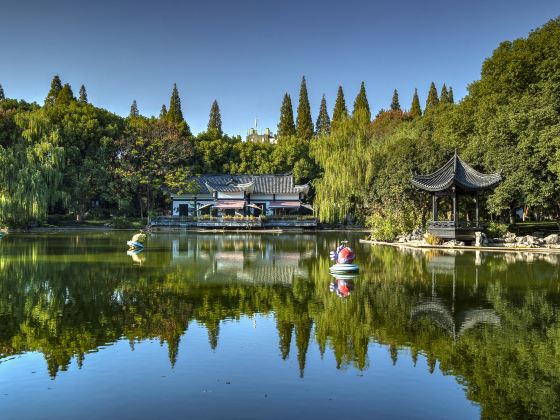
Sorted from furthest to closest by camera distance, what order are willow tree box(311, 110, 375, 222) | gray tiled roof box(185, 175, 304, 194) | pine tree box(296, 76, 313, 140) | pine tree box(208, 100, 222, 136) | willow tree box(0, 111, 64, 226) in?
pine tree box(208, 100, 222, 136), pine tree box(296, 76, 313, 140), gray tiled roof box(185, 175, 304, 194), willow tree box(311, 110, 375, 222), willow tree box(0, 111, 64, 226)

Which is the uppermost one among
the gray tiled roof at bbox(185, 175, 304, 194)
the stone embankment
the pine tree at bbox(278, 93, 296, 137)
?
the pine tree at bbox(278, 93, 296, 137)

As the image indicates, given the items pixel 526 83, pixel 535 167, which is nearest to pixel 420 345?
pixel 535 167

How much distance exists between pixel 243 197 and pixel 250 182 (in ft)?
4.95

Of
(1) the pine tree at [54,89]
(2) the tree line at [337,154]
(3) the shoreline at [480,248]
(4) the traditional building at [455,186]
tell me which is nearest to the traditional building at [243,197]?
(2) the tree line at [337,154]

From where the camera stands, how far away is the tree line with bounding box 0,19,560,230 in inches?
1059

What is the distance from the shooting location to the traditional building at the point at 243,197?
48.2 m

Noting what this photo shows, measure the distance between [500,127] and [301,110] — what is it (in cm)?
4196

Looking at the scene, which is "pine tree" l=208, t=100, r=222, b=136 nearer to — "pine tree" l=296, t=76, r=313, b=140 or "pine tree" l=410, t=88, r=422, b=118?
"pine tree" l=296, t=76, r=313, b=140

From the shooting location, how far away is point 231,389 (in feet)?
21.1

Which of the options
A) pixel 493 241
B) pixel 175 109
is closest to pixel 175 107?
pixel 175 109

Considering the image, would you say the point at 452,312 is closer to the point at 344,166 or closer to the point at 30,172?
the point at 344,166

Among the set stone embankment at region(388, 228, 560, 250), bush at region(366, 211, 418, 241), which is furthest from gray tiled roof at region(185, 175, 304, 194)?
stone embankment at region(388, 228, 560, 250)

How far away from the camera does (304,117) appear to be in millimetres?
67562

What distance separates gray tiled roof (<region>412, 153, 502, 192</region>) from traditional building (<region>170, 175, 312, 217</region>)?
20.8 metres
